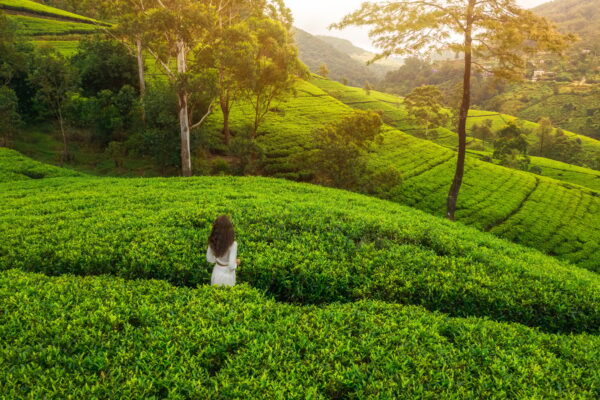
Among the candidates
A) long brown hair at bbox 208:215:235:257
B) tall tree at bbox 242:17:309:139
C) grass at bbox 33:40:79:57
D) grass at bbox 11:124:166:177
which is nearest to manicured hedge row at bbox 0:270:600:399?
long brown hair at bbox 208:215:235:257

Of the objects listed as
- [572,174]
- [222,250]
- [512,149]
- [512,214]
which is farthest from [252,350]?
[512,149]

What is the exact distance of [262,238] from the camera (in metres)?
9.89

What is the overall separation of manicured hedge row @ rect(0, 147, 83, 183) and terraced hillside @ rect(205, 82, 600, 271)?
52.7 feet

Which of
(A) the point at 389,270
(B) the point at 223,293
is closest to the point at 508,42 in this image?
(A) the point at 389,270

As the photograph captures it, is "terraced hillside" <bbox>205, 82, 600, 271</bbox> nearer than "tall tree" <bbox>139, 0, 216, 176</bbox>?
No

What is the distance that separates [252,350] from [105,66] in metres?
40.7

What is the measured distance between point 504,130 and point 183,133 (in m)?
70.3

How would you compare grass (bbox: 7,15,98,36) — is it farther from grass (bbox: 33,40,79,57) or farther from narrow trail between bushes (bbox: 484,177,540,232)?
narrow trail between bushes (bbox: 484,177,540,232)

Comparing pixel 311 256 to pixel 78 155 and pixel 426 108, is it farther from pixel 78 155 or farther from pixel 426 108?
pixel 426 108

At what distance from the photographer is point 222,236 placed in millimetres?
6410

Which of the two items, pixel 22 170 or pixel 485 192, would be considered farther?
pixel 485 192

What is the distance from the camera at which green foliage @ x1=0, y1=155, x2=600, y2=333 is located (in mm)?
7836

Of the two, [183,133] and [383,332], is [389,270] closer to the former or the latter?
[383,332]

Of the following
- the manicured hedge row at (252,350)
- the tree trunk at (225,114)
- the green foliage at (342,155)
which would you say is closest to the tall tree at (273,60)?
the tree trunk at (225,114)
